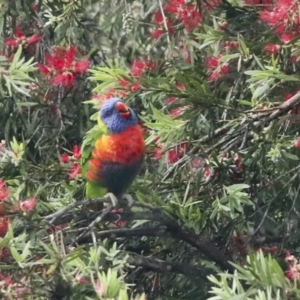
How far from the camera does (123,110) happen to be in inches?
121

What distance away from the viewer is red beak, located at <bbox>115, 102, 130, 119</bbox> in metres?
3.02

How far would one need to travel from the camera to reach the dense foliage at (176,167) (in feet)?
7.41

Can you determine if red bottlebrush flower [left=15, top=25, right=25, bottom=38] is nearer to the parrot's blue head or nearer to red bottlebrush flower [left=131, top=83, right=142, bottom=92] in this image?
the parrot's blue head

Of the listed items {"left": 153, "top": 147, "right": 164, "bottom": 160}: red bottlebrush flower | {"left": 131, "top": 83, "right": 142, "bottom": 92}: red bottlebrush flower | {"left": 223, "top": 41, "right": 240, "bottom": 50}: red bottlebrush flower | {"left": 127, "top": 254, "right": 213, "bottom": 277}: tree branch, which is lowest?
{"left": 127, "top": 254, "right": 213, "bottom": 277}: tree branch

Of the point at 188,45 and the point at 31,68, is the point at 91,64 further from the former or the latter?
the point at 31,68

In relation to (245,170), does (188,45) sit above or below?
above

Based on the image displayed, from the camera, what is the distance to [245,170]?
9.09ft

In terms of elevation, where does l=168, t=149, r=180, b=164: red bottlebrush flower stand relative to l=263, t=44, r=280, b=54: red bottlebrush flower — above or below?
below

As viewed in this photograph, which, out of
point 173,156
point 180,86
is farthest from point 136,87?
point 173,156

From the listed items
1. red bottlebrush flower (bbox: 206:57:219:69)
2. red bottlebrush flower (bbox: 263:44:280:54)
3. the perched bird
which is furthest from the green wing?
red bottlebrush flower (bbox: 263:44:280:54)

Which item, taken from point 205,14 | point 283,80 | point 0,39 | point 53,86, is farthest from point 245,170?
point 0,39

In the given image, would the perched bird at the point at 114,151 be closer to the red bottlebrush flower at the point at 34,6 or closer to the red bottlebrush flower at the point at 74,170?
the red bottlebrush flower at the point at 74,170

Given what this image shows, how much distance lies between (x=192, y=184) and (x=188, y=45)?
768 mm

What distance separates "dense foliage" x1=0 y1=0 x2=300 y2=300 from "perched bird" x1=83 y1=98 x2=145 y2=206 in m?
0.05
